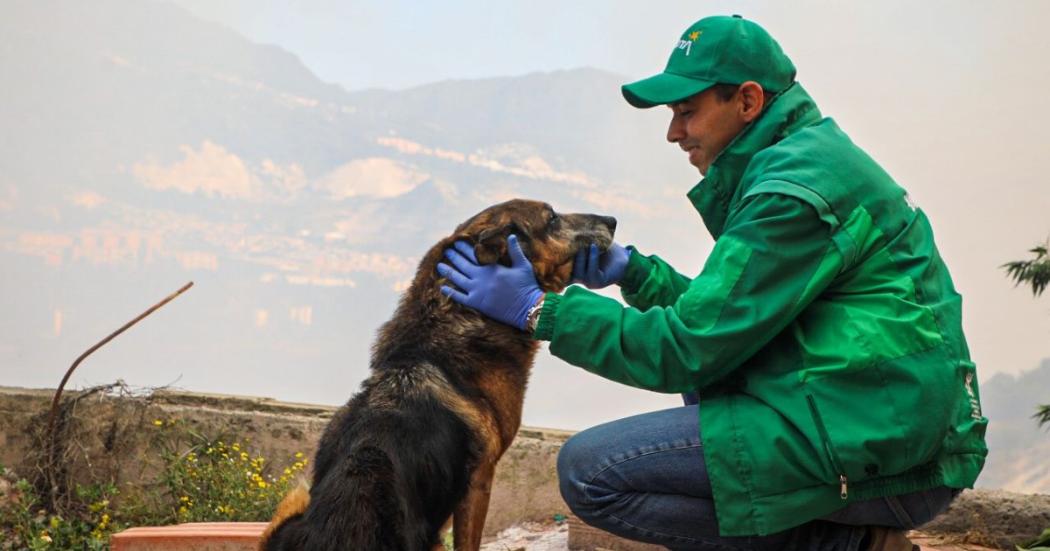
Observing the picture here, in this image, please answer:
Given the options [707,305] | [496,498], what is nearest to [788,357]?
[707,305]

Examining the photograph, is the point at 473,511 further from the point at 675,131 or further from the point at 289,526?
the point at 675,131

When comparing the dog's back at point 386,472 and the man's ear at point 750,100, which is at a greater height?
the man's ear at point 750,100

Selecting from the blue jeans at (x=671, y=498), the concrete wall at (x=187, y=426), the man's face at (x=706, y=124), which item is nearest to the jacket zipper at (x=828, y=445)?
the blue jeans at (x=671, y=498)

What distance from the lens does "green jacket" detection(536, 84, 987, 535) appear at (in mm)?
2355

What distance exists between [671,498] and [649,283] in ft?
3.06

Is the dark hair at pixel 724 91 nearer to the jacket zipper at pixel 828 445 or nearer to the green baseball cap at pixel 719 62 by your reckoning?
the green baseball cap at pixel 719 62

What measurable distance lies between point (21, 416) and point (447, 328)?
12.1ft

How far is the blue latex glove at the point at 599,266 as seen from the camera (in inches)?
133

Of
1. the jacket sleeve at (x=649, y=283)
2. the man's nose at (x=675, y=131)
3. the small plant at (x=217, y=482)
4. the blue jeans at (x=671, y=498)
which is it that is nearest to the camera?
the blue jeans at (x=671, y=498)

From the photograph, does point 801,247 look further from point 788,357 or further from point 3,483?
point 3,483

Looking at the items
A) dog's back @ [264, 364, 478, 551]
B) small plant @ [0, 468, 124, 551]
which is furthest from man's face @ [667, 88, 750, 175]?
small plant @ [0, 468, 124, 551]

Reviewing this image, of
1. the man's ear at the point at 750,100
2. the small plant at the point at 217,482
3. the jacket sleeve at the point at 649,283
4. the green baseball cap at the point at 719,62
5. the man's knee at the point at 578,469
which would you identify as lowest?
the small plant at the point at 217,482

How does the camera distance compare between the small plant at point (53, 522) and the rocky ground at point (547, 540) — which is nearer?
the rocky ground at point (547, 540)

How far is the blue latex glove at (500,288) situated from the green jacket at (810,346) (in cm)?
33
